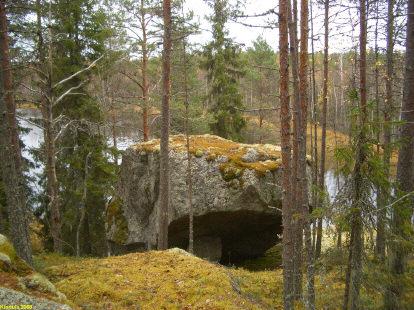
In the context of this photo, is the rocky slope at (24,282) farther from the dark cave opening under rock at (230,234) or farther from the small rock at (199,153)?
the small rock at (199,153)

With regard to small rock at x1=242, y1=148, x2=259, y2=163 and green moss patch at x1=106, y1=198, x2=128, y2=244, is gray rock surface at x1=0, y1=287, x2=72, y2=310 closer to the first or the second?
small rock at x1=242, y1=148, x2=259, y2=163

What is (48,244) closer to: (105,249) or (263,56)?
(105,249)

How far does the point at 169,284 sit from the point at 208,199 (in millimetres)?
6079

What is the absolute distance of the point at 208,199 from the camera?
45.1ft

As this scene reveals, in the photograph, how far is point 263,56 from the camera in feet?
121

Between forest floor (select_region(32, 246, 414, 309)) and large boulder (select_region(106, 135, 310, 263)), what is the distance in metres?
3.88

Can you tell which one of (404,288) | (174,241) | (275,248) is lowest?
(275,248)

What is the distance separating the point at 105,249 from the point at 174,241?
13.9 feet

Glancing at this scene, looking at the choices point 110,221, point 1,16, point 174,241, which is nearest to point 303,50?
point 1,16

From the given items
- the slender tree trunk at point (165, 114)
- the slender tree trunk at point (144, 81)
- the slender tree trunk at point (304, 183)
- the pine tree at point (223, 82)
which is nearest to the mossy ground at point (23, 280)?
the slender tree trunk at point (304, 183)

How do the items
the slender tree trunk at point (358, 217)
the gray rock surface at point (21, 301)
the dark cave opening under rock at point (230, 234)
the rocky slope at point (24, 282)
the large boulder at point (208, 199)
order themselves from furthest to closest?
the dark cave opening under rock at point (230, 234) → the large boulder at point (208, 199) → the slender tree trunk at point (358, 217) → the rocky slope at point (24, 282) → the gray rock surface at point (21, 301)

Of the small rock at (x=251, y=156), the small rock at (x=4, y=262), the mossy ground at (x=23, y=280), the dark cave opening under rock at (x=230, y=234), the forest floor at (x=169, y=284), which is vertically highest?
the small rock at (x=251, y=156)

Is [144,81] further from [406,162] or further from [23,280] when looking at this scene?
[23,280]

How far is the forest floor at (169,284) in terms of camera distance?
6.83 meters
